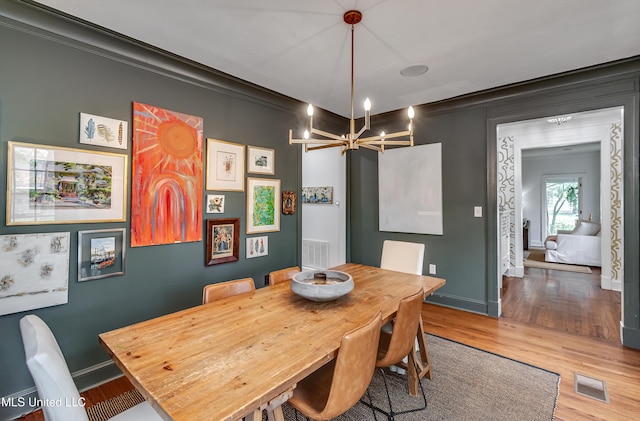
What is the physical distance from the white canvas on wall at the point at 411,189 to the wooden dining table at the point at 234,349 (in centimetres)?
221

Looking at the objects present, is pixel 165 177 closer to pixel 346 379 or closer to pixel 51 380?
pixel 51 380

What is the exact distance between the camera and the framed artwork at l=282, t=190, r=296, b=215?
11.6 feet

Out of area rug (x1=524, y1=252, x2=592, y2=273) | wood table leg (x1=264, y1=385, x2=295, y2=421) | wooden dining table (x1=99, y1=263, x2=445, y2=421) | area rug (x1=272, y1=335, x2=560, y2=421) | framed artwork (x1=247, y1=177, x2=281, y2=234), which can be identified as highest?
framed artwork (x1=247, y1=177, x2=281, y2=234)

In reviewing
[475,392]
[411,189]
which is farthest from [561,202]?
[475,392]

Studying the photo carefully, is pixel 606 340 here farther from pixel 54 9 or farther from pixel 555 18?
pixel 54 9

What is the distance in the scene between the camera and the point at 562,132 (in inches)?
200

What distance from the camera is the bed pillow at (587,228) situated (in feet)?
19.4

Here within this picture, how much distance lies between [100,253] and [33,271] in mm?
364

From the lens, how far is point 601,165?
15.8ft

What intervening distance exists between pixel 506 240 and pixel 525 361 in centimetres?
324

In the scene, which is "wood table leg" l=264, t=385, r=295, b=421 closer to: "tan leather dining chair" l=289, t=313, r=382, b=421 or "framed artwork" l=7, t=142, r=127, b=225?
"tan leather dining chair" l=289, t=313, r=382, b=421

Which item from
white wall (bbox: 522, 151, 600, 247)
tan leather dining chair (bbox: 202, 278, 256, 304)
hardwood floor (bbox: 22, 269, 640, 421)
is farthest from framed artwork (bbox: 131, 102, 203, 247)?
white wall (bbox: 522, 151, 600, 247)

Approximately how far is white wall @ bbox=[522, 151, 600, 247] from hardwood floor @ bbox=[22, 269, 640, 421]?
4883mm

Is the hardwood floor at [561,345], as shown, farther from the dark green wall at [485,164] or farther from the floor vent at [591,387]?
the dark green wall at [485,164]
